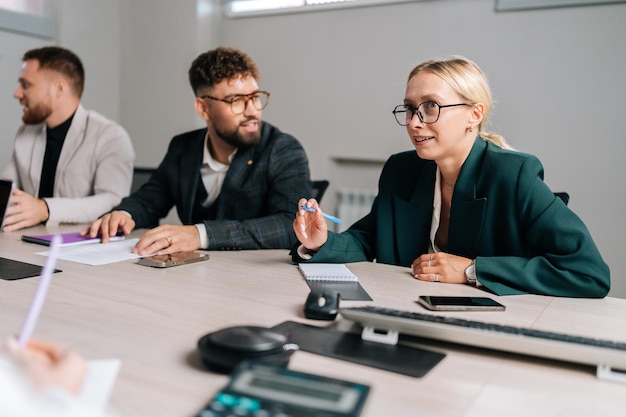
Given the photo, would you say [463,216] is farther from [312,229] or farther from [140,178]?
[140,178]

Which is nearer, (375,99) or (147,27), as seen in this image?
(375,99)

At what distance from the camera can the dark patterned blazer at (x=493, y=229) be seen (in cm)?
136

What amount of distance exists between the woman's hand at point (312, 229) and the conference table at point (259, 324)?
101 millimetres

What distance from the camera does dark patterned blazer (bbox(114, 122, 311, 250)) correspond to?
2.04 m

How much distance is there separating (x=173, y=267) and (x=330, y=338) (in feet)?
2.20

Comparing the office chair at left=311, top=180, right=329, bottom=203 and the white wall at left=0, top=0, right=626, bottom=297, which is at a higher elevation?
the white wall at left=0, top=0, right=626, bottom=297

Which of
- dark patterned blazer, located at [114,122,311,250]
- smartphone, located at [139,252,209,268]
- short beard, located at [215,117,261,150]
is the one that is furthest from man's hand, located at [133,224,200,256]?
short beard, located at [215,117,261,150]

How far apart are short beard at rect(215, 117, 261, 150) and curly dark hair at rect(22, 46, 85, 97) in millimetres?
1089

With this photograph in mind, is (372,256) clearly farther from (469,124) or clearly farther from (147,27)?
(147,27)

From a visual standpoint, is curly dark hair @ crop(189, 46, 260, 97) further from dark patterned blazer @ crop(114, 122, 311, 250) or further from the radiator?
the radiator

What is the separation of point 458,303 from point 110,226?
1.22 metres

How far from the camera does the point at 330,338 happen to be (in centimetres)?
96

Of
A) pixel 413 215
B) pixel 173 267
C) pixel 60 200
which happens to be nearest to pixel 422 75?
pixel 413 215

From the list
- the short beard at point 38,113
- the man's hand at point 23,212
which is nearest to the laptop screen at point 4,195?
the man's hand at point 23,212
